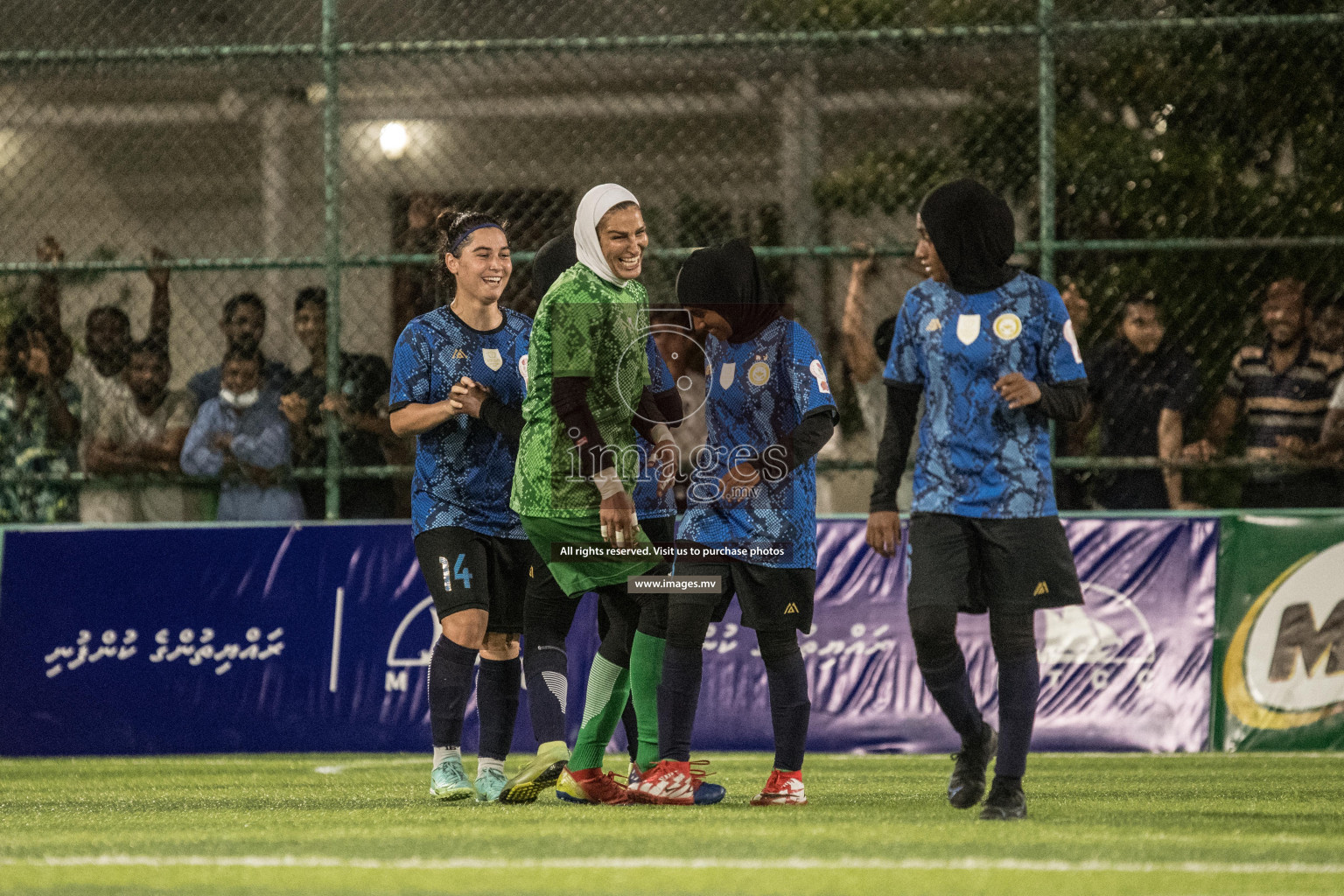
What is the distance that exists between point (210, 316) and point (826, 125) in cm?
451

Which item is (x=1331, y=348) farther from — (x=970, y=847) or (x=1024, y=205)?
(x=970, y=847)

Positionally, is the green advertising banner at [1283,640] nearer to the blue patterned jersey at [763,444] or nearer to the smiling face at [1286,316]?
the smiling face at [1286,316]

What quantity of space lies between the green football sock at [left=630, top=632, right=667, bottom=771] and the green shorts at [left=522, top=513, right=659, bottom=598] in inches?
10.1

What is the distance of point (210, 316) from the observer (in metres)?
10.5

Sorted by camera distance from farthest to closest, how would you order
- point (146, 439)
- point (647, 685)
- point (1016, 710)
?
1. point (146, 439)
2. point (647, 685)
3. point (1016, 710)

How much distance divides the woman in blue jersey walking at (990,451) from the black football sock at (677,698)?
29.9 inches

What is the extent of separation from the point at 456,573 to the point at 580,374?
931 mm

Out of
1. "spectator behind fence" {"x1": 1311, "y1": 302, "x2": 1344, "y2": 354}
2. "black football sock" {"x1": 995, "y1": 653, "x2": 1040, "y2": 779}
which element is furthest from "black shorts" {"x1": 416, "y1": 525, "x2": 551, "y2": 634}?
"spectator behind fence" {"x1": 1311, "y1": 302, "x2": 1344, "y2": 354}

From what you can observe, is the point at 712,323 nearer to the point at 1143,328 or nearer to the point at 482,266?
the point at 482,266

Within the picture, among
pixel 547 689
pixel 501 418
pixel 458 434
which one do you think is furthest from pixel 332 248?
pixel 547 689

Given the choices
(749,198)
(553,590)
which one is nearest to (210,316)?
(749,198)

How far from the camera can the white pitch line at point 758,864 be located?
410 cm

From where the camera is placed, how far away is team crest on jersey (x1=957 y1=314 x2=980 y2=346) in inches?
214

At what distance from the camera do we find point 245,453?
30.2ft
